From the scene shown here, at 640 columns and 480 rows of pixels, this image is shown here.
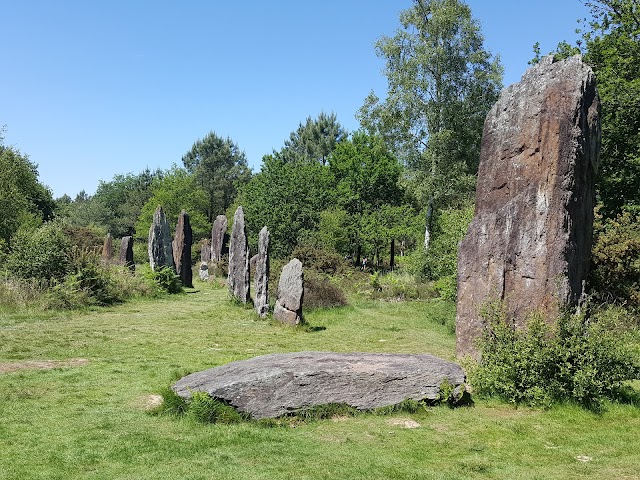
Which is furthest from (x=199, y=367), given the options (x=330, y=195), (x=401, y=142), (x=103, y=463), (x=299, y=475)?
(x=330, y=195)

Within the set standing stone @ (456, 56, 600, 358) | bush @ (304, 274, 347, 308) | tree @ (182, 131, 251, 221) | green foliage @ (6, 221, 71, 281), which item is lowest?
bush @ (304, 274, 347, 308)

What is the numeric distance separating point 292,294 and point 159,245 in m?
11.0

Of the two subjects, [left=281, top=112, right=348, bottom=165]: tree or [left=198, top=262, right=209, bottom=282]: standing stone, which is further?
[left=281, top=112, right=348, bottom=165]: tree

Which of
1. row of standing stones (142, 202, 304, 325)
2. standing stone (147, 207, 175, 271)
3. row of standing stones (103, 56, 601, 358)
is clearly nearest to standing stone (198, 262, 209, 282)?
row of standing stones (142, 202, 304, 325)

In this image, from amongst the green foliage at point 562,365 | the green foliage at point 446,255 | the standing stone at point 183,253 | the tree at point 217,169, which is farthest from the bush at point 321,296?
the tree at point 217,169

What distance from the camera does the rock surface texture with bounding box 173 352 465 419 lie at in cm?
684

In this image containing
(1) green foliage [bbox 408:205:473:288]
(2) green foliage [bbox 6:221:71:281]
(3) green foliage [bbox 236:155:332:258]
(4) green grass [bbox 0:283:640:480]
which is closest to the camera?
(4) green grass [bbox 0:283:640:480]

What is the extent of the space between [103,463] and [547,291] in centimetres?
629

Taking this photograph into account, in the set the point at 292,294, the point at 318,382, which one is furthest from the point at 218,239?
the point at 318,382

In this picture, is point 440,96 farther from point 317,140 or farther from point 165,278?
point 317,140

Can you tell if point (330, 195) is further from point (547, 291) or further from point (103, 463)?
point (103, 463)

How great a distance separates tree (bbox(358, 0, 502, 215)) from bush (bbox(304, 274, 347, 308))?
35.0 feet

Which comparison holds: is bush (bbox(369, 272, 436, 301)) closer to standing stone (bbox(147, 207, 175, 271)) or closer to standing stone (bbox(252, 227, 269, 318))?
standing stone (bbox(252, 227, 269, 318))

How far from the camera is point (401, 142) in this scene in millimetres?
29188
